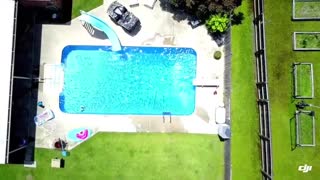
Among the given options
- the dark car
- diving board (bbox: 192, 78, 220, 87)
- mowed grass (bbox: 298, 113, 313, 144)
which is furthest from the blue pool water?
mowed grass (bbox: 298, 113, 313, 144)

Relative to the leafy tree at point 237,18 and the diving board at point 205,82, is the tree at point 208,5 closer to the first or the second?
the leafy tree at point 237,18

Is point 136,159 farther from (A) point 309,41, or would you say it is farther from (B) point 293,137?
(A) point 309,41

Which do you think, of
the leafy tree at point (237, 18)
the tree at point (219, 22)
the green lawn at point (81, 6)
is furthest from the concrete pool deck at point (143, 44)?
the leafy tree at point (237, 18)

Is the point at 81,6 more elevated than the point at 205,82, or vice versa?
the point at 81,6

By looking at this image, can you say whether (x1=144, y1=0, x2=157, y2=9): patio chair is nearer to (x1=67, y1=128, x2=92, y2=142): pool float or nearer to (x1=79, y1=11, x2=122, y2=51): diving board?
(x1=79, y1=11, x2=122, y2=51): diving board

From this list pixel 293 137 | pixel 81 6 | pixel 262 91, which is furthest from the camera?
pixel 81 6

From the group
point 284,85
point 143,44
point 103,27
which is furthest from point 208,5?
point 284,85

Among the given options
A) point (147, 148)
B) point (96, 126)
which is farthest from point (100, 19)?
point (147, 148)
